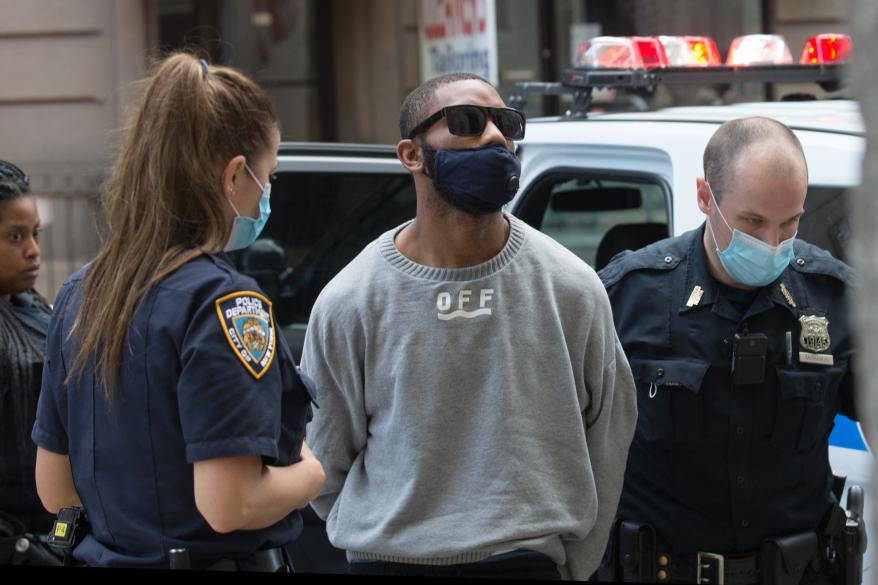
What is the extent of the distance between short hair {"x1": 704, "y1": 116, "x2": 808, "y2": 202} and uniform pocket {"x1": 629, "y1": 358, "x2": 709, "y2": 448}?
39 centimetres

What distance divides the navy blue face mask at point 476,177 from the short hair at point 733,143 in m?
0.57

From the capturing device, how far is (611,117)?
3.99 meters

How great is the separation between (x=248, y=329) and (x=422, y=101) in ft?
2.13

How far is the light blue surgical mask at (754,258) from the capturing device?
2656 mm

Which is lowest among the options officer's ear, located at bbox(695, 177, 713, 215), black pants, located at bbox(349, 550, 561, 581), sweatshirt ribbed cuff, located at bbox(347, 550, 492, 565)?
black pants, located at bbox(349, 550, 561, 581)

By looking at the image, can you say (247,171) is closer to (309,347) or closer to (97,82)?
(309,347)

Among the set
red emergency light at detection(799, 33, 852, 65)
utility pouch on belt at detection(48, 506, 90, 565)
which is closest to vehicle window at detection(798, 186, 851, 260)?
red emergency light at detection(799, 33, 852, 65)

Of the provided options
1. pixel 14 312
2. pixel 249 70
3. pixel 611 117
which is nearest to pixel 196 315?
pixel 14 312

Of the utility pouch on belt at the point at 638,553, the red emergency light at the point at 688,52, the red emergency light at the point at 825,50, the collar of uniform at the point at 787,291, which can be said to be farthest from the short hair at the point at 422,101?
the red emergency light at the point at 825,50

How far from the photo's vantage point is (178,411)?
6.81 ft

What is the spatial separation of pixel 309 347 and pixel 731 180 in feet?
3.18

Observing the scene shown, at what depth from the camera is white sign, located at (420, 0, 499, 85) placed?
6523mm

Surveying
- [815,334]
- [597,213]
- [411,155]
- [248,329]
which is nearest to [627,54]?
[597,213]

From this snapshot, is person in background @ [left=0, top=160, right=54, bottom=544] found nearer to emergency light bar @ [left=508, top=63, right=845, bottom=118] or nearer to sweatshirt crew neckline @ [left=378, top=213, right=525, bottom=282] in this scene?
sweatshirt crew neckline @ [left=378, top=213, right=525, bottom=282]
